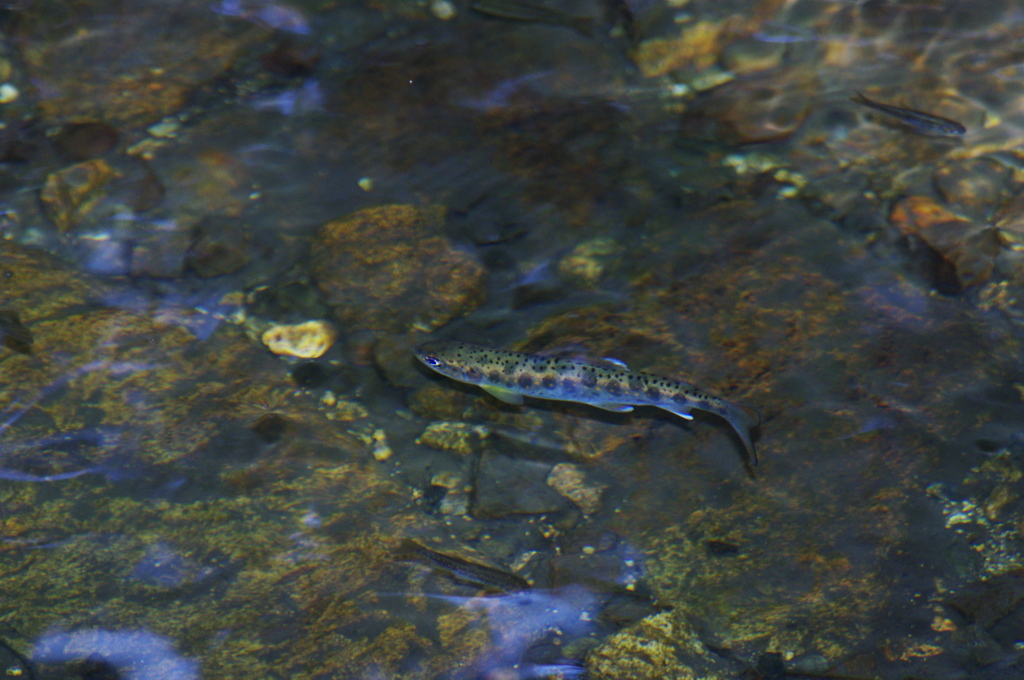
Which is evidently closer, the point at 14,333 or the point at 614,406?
the point at 614,406

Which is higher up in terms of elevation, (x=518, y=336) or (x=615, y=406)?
(x=518, y=336)

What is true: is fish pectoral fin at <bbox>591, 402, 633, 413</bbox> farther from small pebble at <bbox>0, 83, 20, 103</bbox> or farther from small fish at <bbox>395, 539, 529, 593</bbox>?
small pebble at <bbox>0, 83, 20, 103</bbox>

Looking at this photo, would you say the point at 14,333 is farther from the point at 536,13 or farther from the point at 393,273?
the point at 536,13

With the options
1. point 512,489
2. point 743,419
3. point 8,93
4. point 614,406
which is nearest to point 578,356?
point 614,406

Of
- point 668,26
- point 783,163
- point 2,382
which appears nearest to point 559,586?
point 2,382

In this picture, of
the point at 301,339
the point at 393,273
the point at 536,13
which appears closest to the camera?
the point at 301,339

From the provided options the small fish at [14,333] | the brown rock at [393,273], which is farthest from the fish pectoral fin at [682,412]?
the small fish at [14,333]

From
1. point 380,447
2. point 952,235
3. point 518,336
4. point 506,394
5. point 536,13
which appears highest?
point 536,13
